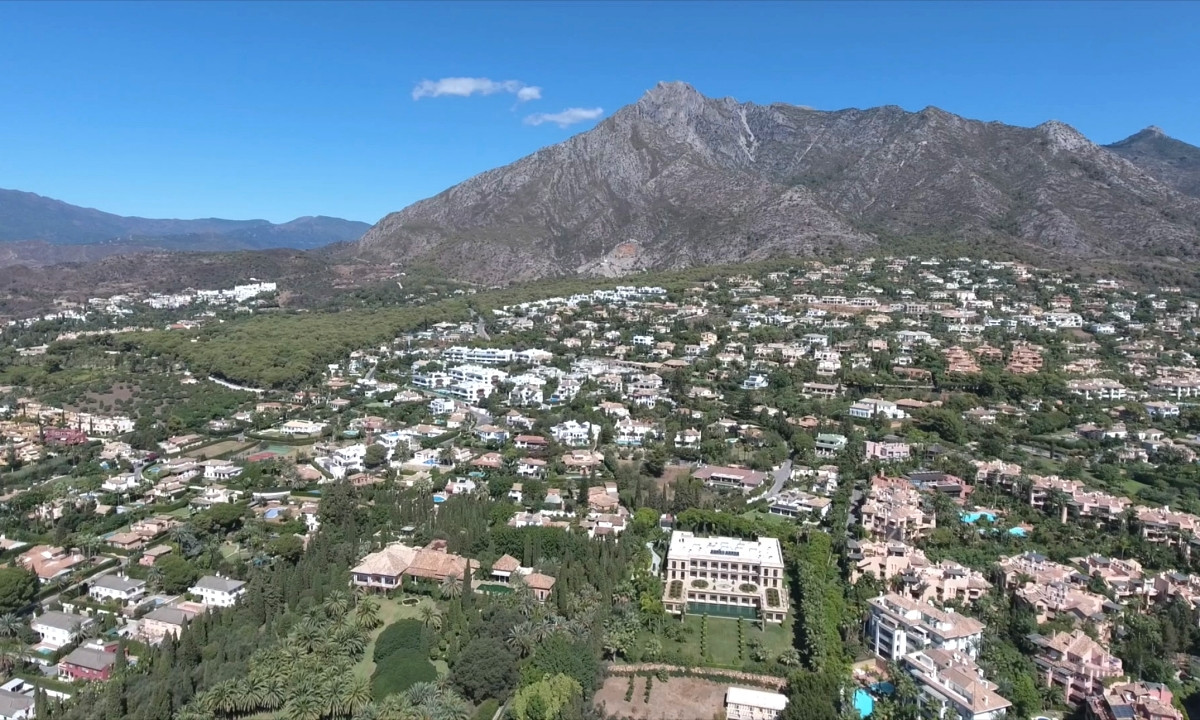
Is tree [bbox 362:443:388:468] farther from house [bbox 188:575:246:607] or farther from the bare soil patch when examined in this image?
the bare soil patch

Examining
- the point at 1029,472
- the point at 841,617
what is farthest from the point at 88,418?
the point at 1029,472

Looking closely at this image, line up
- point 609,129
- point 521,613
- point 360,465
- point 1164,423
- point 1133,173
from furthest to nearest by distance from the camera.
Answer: point 609,129, point 1133,173, point 1164,423, point 360,465, point 521,613

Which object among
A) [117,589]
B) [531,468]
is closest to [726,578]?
[531,468]


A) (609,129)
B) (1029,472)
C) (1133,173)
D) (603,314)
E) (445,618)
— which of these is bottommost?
(445,618)

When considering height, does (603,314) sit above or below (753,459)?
above

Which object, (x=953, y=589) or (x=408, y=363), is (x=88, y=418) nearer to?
(x=408, y=363)

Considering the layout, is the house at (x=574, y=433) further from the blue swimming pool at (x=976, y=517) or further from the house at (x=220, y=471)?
the blue swimming pool at (x=976, y=517)

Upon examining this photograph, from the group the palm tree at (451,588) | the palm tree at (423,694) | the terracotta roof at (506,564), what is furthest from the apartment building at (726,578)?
the palm tree at (423,694)

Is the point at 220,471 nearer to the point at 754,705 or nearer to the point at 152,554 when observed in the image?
the point at 152,554
